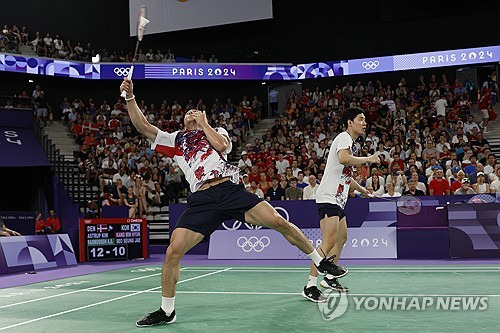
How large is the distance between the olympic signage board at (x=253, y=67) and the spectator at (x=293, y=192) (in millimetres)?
12529

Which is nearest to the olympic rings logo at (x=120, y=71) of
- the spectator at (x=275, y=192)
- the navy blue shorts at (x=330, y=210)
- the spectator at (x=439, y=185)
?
the spectator at (x=275, y=192)

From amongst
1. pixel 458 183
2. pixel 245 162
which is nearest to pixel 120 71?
pixel 245 162

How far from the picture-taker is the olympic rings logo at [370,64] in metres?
26.7

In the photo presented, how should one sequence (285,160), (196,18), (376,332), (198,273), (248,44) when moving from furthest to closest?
1. (248,44)
2. (196,18)
3. (285,160)
4. (198,273)
5. (376,332)

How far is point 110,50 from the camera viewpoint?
30719mm

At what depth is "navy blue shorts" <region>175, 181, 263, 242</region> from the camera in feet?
18.9

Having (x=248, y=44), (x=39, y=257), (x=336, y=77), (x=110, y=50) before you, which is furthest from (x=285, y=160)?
(x=110, y=50)

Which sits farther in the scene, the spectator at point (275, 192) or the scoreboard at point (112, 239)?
the spectator at point (275, 192)

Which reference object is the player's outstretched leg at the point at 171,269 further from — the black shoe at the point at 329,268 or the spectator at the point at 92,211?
the spectator at the point at 92,211

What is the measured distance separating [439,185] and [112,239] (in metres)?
7.95

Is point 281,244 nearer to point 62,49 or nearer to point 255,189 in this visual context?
point 255,189

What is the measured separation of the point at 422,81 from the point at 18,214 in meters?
16.2

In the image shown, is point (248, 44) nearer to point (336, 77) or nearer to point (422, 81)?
point (336, 77)

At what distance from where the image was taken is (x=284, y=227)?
5934 mm
